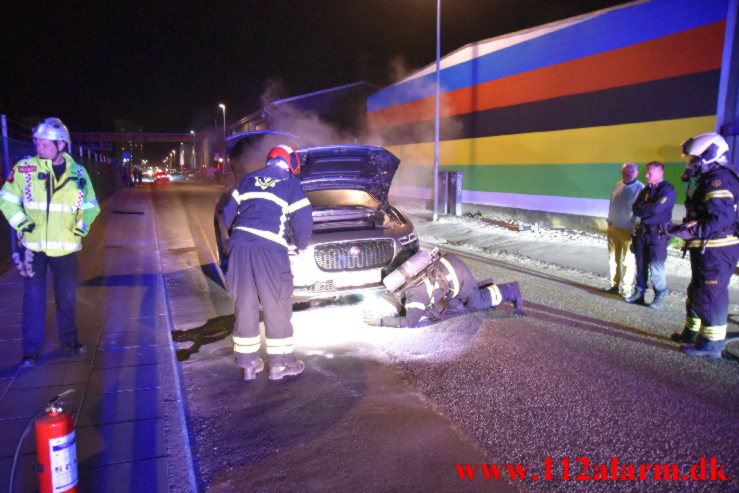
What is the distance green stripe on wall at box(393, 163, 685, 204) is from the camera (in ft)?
37.5

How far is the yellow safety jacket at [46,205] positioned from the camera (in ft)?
12.9

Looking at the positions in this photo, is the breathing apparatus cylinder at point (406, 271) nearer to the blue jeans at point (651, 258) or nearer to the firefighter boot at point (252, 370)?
the firefighter boot at point (252, 370)

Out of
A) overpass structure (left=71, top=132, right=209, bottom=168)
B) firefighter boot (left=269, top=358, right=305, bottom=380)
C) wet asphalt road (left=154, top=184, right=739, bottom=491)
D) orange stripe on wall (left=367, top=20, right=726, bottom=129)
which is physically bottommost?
wet asphalt road (left=154, top=184, right=739, bottom=491)

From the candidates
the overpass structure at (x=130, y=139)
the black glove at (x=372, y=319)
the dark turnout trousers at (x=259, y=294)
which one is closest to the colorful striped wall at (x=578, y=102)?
the black glove at (x=372, y=319)

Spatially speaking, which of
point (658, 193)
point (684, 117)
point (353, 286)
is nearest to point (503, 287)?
point (353, 286)

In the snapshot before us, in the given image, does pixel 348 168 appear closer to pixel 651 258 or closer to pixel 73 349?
pixel 73 349

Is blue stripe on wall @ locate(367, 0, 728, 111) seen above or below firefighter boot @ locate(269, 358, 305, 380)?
above

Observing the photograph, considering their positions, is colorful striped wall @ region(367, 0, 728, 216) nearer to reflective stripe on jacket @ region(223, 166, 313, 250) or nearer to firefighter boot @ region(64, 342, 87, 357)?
reflective stripe on jacket @ region(223, 166, 313, 250)

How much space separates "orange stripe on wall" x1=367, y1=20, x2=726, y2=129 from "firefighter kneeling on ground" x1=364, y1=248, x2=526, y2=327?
318 inches

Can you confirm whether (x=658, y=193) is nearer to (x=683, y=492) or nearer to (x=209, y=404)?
(x=683, y=492)

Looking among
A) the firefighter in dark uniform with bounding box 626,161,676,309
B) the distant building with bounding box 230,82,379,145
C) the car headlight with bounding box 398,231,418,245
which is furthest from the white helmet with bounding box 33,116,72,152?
the distant building with bounding box 230,82,379,145

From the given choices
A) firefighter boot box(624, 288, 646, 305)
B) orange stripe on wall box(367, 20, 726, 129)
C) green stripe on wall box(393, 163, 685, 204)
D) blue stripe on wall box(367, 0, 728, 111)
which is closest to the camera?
firefighter boot box(624, 288, 646, 305)

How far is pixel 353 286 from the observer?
5.28 metres

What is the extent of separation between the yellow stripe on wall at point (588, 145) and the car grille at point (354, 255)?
7.76 m
